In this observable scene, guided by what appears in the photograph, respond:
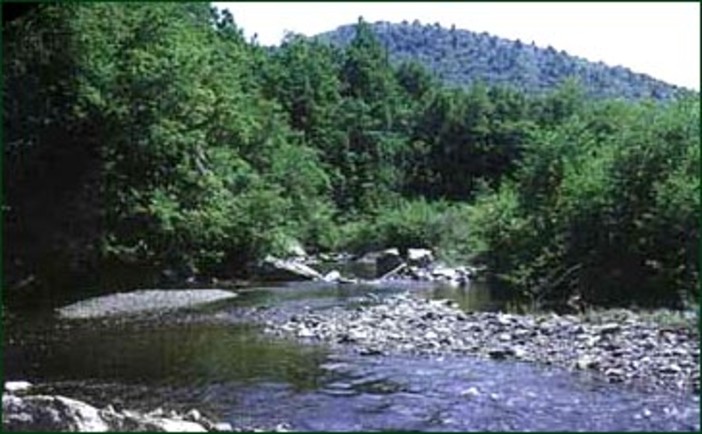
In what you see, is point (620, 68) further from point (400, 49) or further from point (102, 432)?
point (102, 432)

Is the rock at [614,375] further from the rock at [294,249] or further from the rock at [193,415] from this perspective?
the rock at [294,249]

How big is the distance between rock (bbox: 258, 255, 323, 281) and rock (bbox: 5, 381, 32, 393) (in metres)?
21.0

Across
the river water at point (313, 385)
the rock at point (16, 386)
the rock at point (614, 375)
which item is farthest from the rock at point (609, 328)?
the rock at point (16, 386)

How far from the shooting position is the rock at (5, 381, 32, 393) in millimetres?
15159

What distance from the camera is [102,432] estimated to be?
36.4 ft

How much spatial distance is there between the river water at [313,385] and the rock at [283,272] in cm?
1407

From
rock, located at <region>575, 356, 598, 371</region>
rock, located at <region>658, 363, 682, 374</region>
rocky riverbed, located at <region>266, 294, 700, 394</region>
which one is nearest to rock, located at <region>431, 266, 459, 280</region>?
rocky riverbed, located at <region>266, 294, 700, 394</region>

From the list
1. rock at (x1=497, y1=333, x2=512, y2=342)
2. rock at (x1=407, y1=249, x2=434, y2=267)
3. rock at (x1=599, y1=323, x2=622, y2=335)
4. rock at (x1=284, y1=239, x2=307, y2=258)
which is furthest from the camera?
rock at (x1=284, y1=239, x2=307, y2=258)

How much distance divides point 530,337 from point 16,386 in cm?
881

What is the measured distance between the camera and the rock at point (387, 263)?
39.9 meters

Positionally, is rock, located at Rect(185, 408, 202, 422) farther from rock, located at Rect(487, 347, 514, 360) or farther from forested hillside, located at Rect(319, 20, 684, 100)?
forested hillside, located at Rect(319, 20, 684, 100)

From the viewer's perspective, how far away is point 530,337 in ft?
62.3

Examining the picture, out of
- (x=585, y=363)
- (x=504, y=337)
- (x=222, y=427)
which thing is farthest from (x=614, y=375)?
(x=222, y=427)

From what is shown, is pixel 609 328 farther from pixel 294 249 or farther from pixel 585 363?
pixel 294 249
